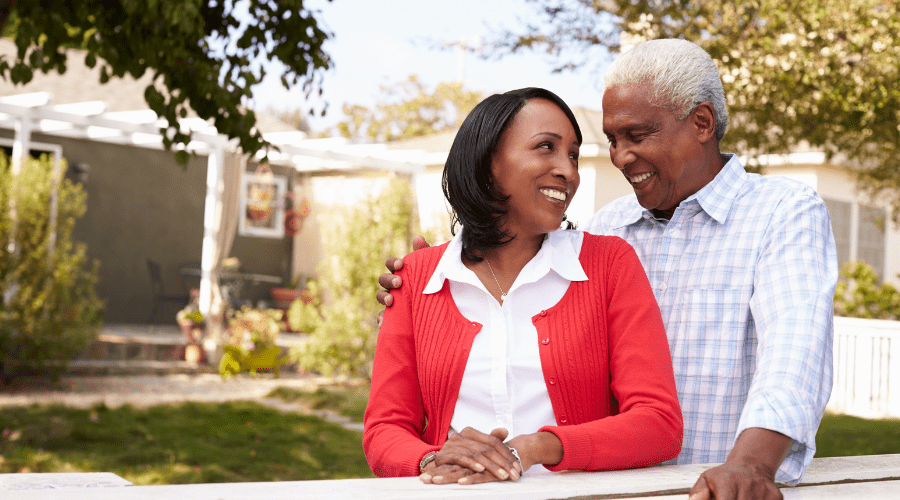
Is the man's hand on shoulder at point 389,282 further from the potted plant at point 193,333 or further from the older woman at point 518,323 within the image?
the potted plant at point 193,333

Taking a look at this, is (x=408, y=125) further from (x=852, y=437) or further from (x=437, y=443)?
(x=437, y=443)

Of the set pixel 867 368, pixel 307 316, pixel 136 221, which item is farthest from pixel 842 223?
pixel 136 221

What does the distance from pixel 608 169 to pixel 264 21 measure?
33.2ft

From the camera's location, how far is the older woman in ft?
6.37

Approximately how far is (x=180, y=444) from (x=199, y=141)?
783 centimetres

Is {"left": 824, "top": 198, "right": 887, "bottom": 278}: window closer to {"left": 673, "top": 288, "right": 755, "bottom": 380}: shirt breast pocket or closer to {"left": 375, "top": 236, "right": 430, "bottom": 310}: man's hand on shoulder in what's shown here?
{"left": 673, "top": 288, "right": 755, "bottom": 380}: shirt breast pocket

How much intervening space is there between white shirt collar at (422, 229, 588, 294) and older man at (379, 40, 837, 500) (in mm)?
135

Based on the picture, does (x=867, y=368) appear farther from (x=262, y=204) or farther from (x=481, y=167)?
(x=262, y=204)

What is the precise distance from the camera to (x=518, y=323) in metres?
2.06

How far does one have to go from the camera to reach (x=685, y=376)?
7.45 feet

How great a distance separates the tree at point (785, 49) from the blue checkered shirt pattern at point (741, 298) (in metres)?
4.66

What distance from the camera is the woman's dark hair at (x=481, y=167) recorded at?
209cm

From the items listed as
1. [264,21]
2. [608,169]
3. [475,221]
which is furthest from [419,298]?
[608,169]

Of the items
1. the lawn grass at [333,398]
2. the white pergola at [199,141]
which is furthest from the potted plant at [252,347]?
the lawn grass at [333,398]
